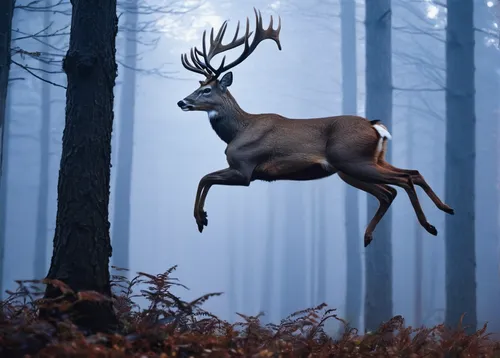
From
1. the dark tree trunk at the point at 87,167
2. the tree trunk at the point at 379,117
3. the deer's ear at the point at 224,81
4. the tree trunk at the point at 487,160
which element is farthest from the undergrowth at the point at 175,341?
the tree trunk at the point at 487,160

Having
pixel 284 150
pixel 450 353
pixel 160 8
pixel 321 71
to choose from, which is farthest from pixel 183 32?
pixel 450 353

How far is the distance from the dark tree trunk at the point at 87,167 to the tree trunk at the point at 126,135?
560 centimetres

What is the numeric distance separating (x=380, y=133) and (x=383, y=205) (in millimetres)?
471

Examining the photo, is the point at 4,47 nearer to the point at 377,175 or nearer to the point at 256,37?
the point at 256,37

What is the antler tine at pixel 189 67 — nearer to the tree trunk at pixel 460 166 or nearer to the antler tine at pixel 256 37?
the antler tine at pixel 256 37

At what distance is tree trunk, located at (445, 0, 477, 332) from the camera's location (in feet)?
24.3

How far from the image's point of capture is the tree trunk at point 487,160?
927 centimetres

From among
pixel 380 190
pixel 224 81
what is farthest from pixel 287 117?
pixel 380 190

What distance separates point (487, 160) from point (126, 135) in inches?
227

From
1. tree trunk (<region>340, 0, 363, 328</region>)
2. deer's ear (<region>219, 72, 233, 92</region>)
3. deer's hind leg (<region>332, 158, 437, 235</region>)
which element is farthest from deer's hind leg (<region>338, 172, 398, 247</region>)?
tree trunk (<region>340, 0, 363, 328</region>)

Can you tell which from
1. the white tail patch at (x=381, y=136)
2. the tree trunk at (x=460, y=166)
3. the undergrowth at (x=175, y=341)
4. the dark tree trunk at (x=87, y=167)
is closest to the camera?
the undergrowth at (x=175, y=341)

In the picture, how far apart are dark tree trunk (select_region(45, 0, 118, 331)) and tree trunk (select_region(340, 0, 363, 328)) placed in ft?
19.2

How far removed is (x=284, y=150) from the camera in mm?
3668

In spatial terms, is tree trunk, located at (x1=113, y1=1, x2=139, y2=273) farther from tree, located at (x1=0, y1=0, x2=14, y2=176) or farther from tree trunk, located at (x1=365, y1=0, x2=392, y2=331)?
tree trunk, located at (x1=365, y1=0, x2=392, y2=331)
